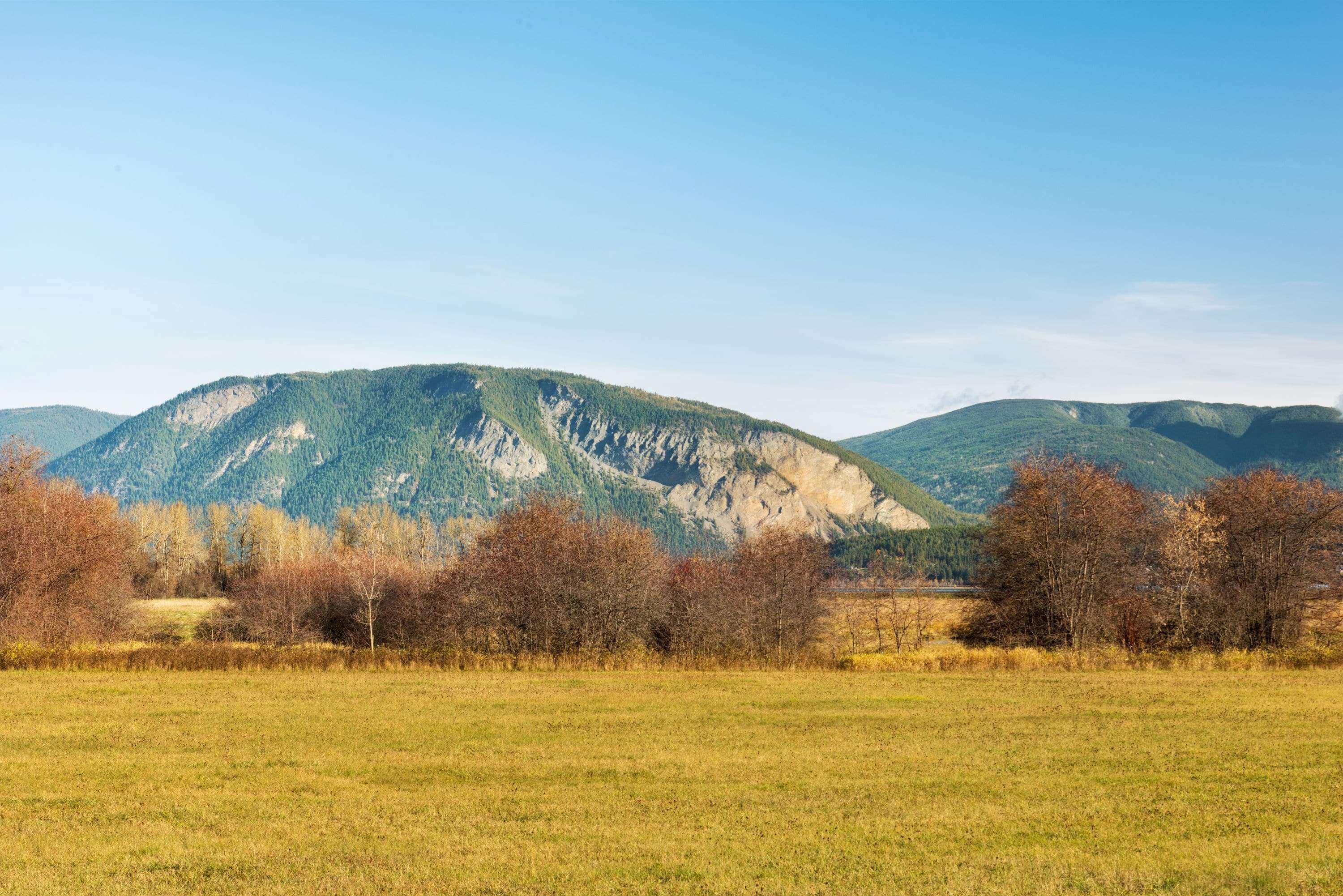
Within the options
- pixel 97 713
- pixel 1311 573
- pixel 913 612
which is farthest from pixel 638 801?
pixel 913 612

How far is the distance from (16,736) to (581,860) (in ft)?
66.8

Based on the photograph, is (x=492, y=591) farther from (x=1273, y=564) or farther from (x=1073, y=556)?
(x=1273, y=564)

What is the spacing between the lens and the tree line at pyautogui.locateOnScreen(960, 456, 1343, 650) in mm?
63844

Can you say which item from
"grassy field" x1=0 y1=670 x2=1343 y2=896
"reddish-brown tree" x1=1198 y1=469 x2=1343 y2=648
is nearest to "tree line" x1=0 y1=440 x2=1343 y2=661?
"reddish-brown tree" x1=1198 y1=469 x2=1343 y2=648

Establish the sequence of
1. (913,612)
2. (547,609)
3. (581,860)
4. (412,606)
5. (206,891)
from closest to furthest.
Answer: (206,891)
(581,860)
(547,609)
(412,606)
(913,612)

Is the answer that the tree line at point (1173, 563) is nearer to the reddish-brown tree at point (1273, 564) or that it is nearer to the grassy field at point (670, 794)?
the reddish-brown tree at point (1273, 564)

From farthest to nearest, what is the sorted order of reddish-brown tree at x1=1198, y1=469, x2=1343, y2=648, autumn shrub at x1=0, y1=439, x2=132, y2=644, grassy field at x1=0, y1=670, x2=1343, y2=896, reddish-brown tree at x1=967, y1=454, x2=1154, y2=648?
reddish-brown tree at x1=967, y1=454, x2=1154, y2=648 < reddish-brown tree at x1=1198, y1=469, x2=1343, y2=648 < autumn shrub at x1=0, y1=439, x2=132, y2=644 < grassy field at x1=0, y1=670, x2=1343, y2=896

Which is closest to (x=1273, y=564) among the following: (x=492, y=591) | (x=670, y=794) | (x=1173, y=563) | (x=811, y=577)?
(x=1173, y=563)

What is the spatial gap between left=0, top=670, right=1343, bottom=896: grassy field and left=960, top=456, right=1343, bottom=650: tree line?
28.3 m

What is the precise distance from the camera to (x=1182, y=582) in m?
64.1

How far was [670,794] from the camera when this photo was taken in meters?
20.2

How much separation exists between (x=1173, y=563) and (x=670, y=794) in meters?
54.9

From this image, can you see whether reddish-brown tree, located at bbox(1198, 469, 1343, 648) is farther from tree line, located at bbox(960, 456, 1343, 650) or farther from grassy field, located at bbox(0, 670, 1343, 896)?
grassy field, located at bbox(0, 670, 1343, 896)

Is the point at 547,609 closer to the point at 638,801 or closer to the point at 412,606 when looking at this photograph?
the point at 412,606
